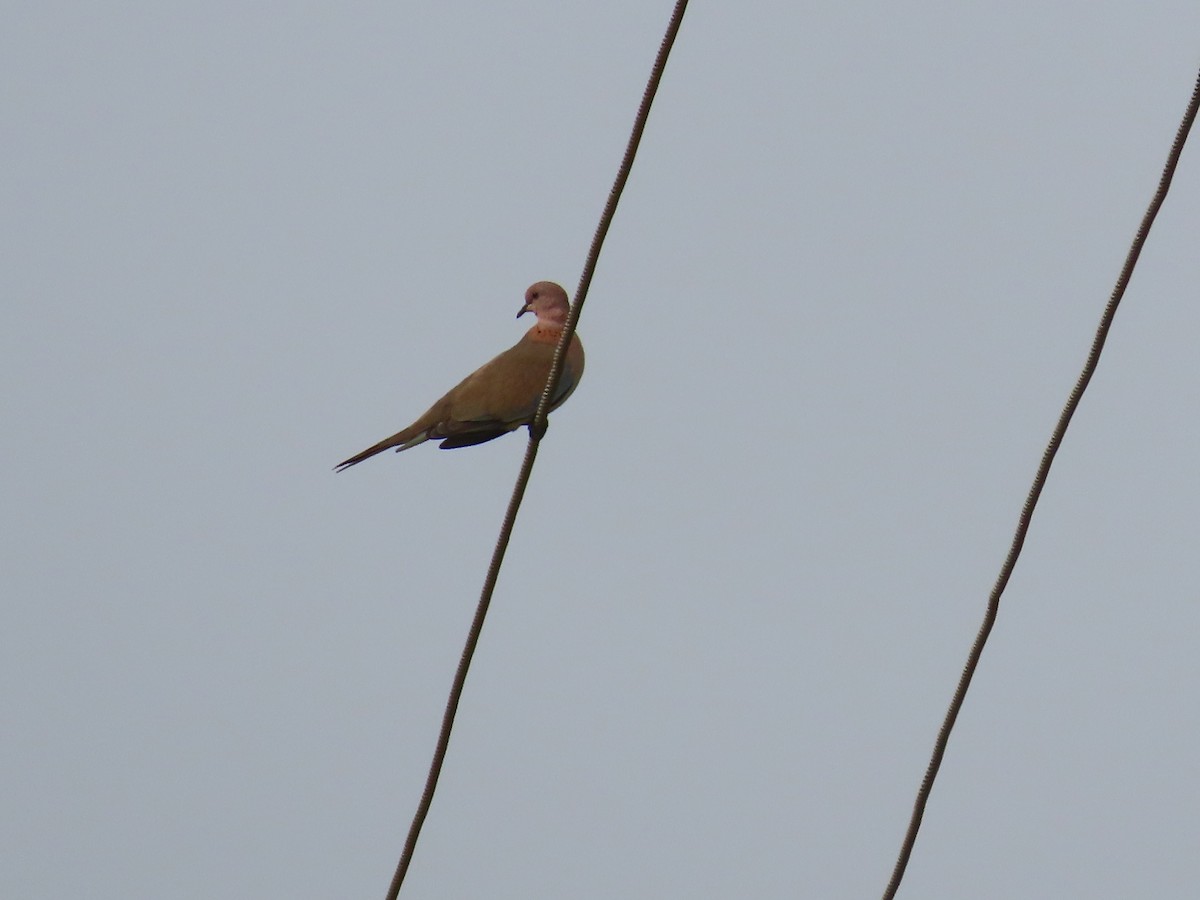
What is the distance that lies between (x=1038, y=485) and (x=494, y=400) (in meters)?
3.57

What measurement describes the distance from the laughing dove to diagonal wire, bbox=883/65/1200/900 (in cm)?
325

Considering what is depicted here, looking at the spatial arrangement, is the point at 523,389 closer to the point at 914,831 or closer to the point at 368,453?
the point at 368,453

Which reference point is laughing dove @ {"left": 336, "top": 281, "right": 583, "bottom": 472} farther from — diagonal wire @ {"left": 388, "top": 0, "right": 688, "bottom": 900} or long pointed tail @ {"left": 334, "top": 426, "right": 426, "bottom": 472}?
diagonal wire @ {"left": 388, "top": 0, "right": 688, "bottom": 900}

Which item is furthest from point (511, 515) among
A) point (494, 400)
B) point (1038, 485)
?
point (494, 400)

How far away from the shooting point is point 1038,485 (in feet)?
18.6

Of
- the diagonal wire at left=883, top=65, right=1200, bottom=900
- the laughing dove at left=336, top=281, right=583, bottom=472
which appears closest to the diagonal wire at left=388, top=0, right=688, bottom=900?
the diagonal wire at left=883, top=65, right=1200, bottom=900

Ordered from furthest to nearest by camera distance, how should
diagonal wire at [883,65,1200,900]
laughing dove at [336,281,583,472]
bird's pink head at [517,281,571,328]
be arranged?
Answer: bird's pink head at [517,281,571,328] → laughing dove at [336,281,583,472] → diagonal wire at [883,65,1200,900]

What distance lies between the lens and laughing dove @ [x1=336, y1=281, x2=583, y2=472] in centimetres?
884

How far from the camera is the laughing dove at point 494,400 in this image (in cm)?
884

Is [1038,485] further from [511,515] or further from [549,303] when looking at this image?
[549,303]

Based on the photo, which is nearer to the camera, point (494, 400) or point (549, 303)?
point (494, 400)

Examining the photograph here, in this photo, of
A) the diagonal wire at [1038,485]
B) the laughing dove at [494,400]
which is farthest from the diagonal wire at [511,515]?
the laughing dove at [494,400]

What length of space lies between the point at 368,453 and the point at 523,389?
70 centimetres

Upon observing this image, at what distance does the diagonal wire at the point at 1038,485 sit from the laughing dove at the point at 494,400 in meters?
3.25
